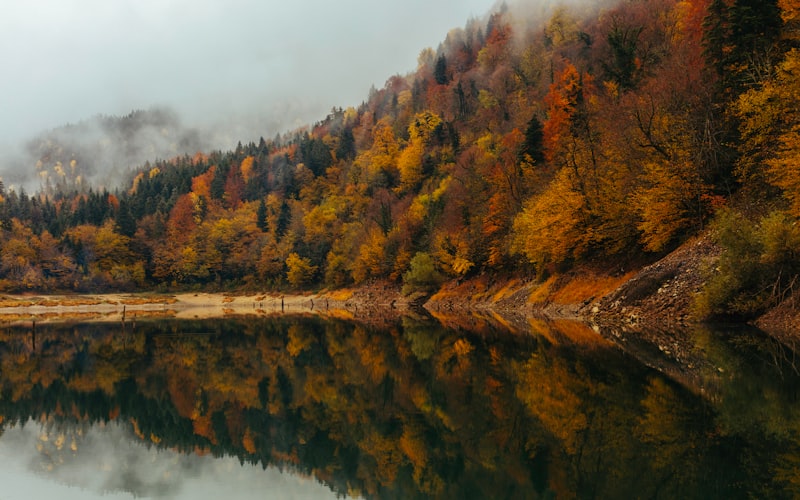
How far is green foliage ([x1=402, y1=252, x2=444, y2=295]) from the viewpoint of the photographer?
7119 cm

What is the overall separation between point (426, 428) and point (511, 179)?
52.6 meters

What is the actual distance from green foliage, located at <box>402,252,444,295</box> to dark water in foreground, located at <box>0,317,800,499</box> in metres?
47.3

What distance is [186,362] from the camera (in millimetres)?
26812

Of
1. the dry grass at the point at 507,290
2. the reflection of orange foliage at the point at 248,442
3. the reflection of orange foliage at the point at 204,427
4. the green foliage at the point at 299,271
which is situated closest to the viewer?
the reflection of orange foliage at the point at 248,442

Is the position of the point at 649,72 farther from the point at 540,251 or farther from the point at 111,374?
the point at 111,374

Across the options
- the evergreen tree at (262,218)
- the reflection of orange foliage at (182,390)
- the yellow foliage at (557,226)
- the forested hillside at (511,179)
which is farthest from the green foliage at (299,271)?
the reflection of orange foliage at (182,390)

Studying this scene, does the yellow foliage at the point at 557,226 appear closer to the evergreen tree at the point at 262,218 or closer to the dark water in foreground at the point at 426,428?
the dark water in foreground at the point at 426,428

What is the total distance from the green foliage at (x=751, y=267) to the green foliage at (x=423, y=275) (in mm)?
46211

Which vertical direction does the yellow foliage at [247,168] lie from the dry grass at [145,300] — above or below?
above

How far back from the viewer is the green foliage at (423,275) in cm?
7119

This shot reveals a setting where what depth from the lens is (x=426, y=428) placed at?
1230cm

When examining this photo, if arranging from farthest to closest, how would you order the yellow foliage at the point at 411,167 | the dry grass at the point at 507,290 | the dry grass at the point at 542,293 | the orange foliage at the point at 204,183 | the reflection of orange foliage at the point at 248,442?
the orange foliage at the point at 204,183, the yellow foliage at the point at 411,167, the dry grass at the point at 507,290, the dry grass at the point at 542,293, the reflection of orange foliage at the point at 248,442

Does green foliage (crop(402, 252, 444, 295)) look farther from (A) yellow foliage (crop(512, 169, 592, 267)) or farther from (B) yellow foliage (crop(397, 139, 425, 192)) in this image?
(B) yellow foliage (crop(397, 139, 425, 192))

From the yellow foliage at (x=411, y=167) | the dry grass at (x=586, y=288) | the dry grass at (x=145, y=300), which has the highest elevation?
the yellow foliage at (x=411, y=167)
